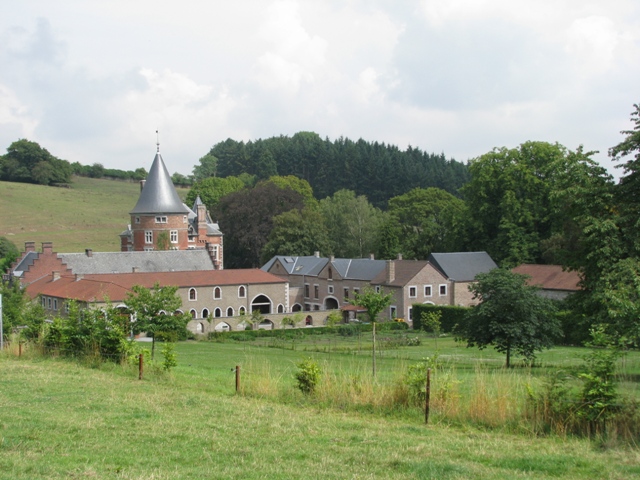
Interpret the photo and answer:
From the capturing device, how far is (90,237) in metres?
96.6

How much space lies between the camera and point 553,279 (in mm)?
55469

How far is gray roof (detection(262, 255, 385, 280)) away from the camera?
2537 inches

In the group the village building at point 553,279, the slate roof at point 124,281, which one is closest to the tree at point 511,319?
the village building at point 553,279

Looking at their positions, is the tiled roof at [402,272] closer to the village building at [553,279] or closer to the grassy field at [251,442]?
the village building at [553,279]

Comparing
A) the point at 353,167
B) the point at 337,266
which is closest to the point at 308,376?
the point at 337,266

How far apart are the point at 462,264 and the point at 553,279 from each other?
28.6ft

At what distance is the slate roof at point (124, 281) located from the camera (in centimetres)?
5256

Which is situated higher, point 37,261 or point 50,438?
point 37,261

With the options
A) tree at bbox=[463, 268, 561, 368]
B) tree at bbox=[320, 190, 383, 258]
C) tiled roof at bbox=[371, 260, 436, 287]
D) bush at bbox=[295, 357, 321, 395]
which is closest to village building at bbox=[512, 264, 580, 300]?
tiled roof at bbox=[371, 260, 436, 287]

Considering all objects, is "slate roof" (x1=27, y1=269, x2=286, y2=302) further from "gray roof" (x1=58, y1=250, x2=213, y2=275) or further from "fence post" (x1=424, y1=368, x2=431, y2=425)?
"fence post" (x1=424, y1=368, x2=431, y2=425)

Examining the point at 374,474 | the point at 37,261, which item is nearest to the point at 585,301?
the point at 374,474

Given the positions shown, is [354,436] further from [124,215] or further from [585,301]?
[124,215]

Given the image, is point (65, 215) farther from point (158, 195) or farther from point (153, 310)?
point (153, 310)

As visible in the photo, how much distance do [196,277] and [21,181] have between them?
220ft
